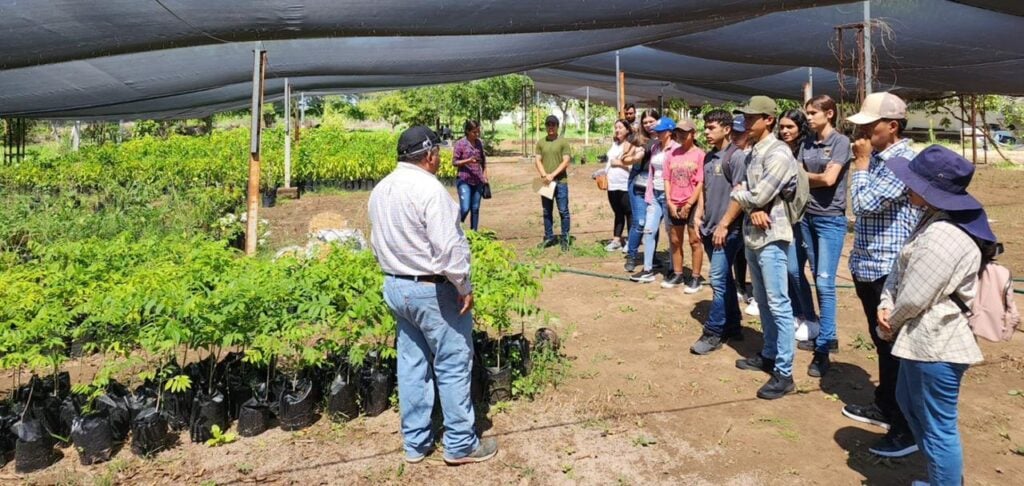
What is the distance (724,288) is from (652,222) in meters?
1.73

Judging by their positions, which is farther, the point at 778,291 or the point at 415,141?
the point at 778,291

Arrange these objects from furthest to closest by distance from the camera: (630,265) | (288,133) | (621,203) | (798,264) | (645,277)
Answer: (288,133)
(621,203)
(630,265)
(645,277)
(798,264)

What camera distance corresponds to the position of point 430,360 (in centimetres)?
→ 297

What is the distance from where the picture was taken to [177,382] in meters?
2.96

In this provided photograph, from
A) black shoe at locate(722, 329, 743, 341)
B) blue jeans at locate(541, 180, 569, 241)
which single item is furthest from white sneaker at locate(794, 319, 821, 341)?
blue jeans at locate(541, 180, 569, 241)

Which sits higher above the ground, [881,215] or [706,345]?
[881,215]

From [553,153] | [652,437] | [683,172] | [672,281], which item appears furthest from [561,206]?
[652,437]

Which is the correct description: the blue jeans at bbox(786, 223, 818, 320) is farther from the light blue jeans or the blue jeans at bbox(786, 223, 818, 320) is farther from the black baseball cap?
the black baseball cap

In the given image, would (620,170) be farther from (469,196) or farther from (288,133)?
(288,133)

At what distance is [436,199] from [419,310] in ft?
1.54

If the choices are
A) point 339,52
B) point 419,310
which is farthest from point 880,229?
point 339,52

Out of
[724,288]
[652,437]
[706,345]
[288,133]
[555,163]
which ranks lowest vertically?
[652,437]

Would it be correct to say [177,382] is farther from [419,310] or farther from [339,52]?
[339,52]

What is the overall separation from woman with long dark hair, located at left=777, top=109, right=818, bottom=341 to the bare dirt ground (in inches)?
9.8
